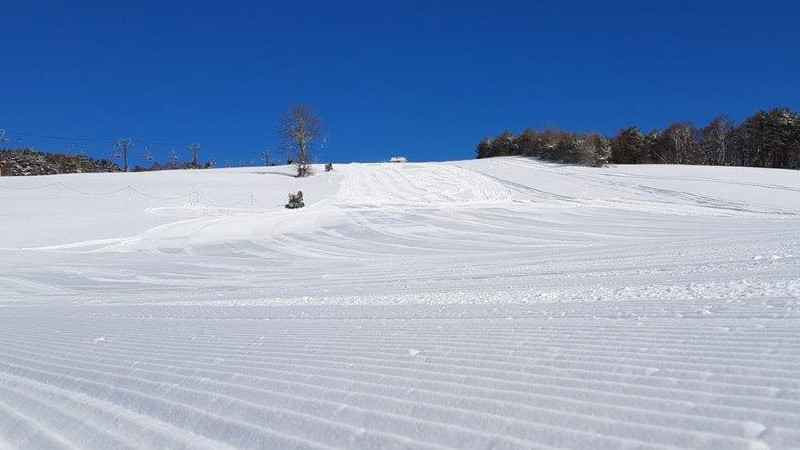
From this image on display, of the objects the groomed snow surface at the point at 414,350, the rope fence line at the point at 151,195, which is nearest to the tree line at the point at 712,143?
the rope fence line at the point at 151,195

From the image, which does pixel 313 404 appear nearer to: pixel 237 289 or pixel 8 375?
pixel 8 375

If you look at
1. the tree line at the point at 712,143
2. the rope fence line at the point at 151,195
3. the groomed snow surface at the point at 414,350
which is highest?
the tree line at the point at 712,143

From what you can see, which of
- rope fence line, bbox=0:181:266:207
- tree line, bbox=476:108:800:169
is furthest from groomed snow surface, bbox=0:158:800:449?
tree line, bbox=476:108:800:169

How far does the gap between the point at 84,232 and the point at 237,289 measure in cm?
1747

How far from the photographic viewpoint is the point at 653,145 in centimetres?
7744

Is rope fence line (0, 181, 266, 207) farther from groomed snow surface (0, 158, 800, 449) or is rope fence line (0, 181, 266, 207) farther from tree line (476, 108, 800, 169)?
tree line (476, 108, 800, 169)

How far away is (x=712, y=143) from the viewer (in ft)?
252

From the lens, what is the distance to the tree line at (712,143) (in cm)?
6831

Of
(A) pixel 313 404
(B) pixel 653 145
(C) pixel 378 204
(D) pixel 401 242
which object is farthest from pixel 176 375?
(B) pixel 653 145

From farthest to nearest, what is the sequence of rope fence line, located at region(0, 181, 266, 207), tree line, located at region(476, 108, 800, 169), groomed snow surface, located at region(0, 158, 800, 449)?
tree line, located at region(476, 108, 800, 169) < rope fence line, located at region(0, 181, 266, 207) < groomed snow surface, located at region(0, 158, 800, 449)

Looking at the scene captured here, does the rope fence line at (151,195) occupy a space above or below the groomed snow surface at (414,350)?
above

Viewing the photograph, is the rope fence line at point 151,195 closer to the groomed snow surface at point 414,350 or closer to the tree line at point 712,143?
the groomed snow surface at point 414,350

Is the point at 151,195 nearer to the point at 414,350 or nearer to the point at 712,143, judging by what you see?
the point at 414,350

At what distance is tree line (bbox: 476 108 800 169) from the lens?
68.3 metres
